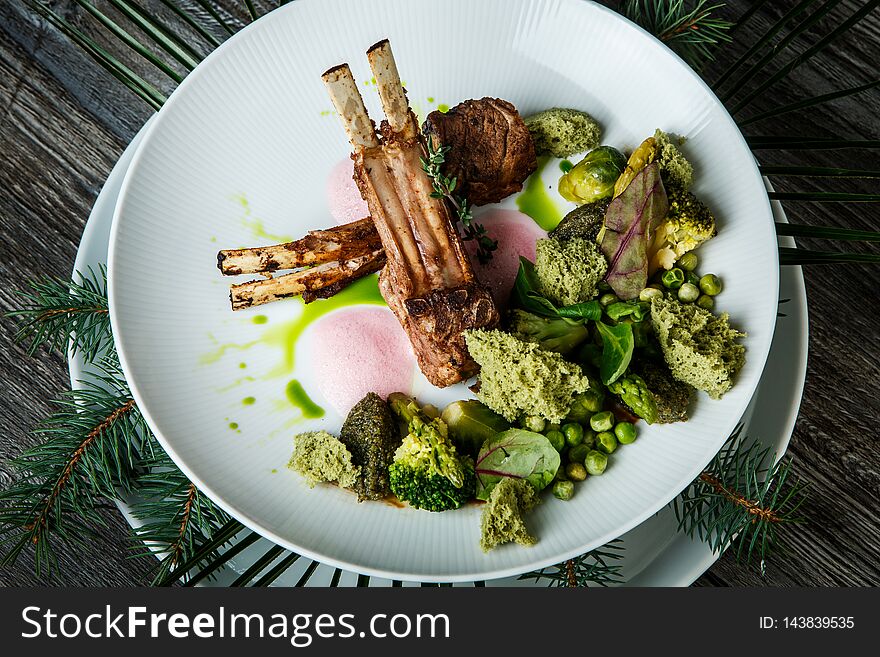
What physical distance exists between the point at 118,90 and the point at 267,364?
6.01 feet

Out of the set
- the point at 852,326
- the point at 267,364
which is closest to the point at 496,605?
the point at 267,364

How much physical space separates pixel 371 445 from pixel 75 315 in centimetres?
152

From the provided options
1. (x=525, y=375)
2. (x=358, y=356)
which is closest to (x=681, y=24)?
(x=525, y=375)

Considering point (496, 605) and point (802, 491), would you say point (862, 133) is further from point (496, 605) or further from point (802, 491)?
point (496, 605)

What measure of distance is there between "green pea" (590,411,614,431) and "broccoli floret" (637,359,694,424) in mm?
208

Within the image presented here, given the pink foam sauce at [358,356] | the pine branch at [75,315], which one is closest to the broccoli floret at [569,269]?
the pink foam sauce at [358,356]

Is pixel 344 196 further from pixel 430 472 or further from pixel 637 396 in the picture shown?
pixel 637 396

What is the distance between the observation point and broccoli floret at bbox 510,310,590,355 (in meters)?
2.99

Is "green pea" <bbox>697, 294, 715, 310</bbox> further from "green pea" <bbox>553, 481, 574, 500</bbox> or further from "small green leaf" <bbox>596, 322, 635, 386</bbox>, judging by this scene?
"green pea" <bbox>553, 481, 574, 500</bbox>

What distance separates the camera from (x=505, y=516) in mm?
2834

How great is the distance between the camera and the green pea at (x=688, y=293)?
3.03 m

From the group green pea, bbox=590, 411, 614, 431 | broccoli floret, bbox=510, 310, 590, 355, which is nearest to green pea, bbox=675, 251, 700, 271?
broccoli floret, bbox=510, 310, 590, 355

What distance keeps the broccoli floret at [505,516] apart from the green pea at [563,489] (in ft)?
0.46

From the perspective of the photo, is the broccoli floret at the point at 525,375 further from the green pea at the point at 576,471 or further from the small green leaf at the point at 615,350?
the green pea at the point at 576,471
